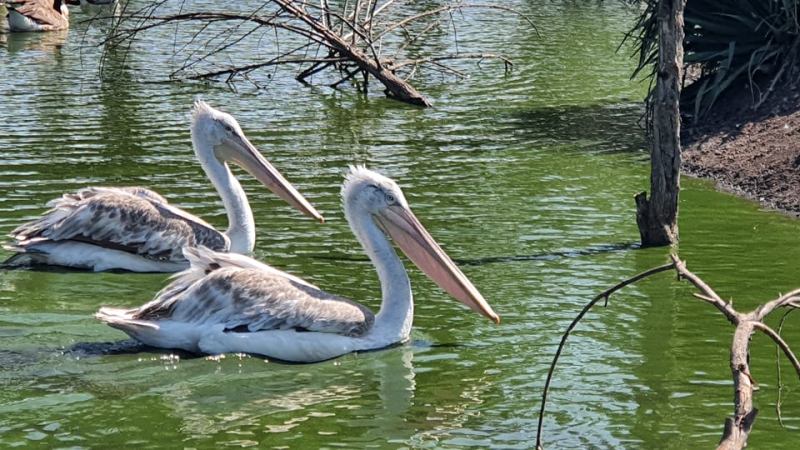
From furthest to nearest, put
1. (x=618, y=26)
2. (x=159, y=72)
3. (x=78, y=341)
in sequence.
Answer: (x=618, y=26) → (x=159, y=72) → (x=78, y=341)

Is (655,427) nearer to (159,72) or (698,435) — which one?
(698,435)

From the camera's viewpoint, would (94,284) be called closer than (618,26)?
Yes

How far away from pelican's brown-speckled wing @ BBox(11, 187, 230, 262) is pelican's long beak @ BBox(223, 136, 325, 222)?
71cm

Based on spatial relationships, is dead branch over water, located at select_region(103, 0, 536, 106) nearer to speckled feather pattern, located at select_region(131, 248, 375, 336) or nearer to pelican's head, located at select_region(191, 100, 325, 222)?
pelican's head, located at select_region(191, 100, 325, 222)

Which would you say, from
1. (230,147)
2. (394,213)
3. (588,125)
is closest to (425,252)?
(394,213)

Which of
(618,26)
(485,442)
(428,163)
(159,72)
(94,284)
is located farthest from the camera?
(618,26)

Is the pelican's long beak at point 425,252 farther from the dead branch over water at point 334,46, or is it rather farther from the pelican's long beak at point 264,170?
the dead branch over water at point 334,46

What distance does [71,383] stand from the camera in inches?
262

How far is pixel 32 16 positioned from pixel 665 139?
1456 cm

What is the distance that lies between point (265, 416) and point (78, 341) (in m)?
1.47

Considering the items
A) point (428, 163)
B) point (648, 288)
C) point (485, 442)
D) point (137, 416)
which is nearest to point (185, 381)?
point (137, 416)

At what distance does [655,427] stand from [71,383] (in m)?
2.78

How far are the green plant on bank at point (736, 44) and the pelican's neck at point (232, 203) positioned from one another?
17.7 ft

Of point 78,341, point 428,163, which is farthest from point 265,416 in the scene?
point 428,163
